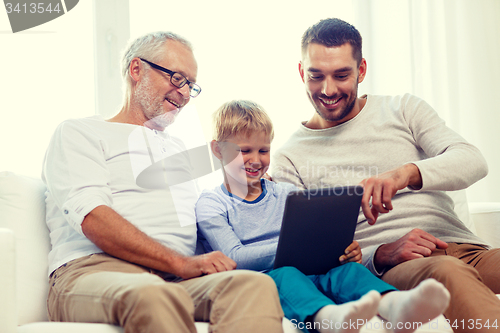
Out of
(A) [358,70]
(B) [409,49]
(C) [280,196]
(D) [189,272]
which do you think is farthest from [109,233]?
(B) [409,49]

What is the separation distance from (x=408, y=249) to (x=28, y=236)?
116 cm

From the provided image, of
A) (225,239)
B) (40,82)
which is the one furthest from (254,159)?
(40,82)

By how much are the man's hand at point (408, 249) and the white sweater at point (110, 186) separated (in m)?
0.62

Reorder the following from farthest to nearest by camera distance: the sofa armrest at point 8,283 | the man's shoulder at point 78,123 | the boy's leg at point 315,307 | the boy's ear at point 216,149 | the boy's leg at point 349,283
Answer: the boy's ear at point 216,149
the man's shoulder at point 78,123
the boy's leg at point 349,283
the sofa armrest at point 8,283
the boy's leg at point 315,307

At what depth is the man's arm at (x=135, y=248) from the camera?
3.79ft

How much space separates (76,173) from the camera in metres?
1.23

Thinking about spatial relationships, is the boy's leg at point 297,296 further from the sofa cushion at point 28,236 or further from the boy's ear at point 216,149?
the sofa cushion at point 28,236

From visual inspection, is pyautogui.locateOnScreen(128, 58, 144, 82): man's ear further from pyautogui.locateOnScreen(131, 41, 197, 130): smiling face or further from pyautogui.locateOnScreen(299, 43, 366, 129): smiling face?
pyautogui.locateOnScreen(299, 43, 366, 129): smiling face

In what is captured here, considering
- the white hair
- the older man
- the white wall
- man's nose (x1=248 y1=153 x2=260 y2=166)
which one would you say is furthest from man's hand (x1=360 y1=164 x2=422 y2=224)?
the white wall

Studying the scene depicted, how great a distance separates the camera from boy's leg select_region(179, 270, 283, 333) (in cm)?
93

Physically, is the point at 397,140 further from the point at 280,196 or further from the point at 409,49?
the point at 409,49

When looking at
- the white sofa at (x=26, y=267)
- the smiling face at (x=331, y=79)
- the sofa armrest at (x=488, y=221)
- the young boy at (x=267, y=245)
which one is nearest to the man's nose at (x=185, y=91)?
the young boy at (x=267, y=245)

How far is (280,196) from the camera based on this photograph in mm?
1523

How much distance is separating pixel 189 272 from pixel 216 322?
9.0 inches
